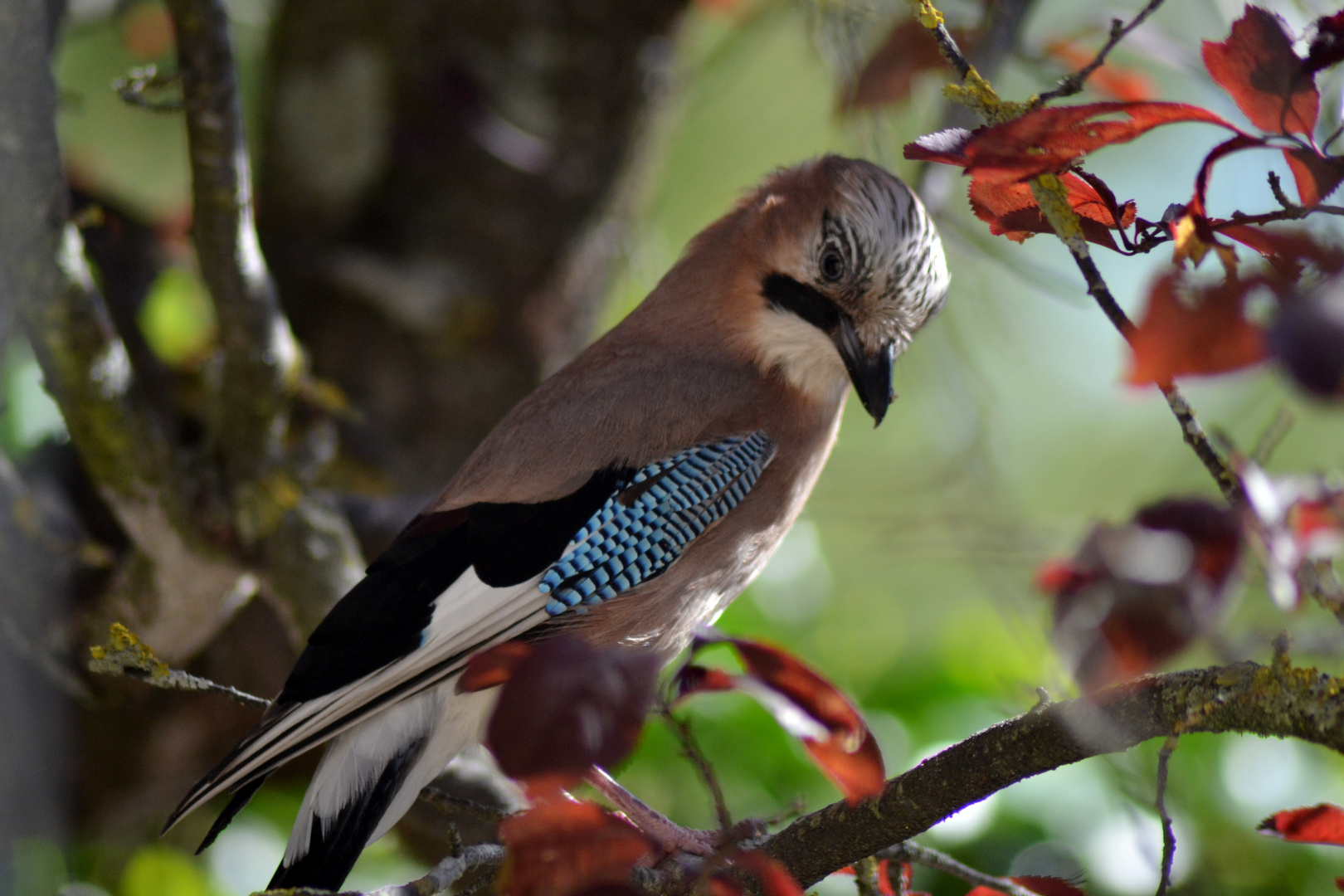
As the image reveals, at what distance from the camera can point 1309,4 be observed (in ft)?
7.45

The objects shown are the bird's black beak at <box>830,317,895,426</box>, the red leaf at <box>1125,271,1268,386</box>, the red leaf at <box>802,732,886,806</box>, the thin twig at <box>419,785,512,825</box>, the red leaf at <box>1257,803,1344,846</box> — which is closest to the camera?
the red leaf at <box>1125,271,1268,386</box>

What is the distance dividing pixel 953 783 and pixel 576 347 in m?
2.46

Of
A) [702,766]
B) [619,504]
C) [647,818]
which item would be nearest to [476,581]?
[619,504]

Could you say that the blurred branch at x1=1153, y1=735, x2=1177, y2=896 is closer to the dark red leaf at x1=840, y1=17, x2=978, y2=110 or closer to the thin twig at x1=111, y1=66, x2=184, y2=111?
the thin twig at x1=111, y1=66, x2=184, y2=111

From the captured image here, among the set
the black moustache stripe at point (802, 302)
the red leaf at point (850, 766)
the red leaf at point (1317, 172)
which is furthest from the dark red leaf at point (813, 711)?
the black moustache stripe at point (802, 302)

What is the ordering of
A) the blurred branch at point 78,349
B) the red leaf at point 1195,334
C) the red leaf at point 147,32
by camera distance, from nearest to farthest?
1. the red leaf at point 1195,334
2. the blurred branch at point 78,349
3. the red leaf at point 147,32

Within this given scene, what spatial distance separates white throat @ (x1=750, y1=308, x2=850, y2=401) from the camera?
2.16m

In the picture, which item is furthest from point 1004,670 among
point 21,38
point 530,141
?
point 21,38

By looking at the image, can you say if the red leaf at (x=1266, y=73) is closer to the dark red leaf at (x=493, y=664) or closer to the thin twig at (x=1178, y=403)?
the thin twig at (x=1178, y=403)

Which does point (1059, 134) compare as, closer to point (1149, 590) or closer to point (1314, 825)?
point (1149, 590)

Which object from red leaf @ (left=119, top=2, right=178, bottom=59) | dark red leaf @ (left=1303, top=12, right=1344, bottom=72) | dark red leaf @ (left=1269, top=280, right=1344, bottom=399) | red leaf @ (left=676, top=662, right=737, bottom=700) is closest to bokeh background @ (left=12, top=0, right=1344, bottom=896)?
red leaf @ (left=119, top=2, right=178, bottom=59)

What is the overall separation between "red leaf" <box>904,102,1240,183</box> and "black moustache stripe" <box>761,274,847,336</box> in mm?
1066

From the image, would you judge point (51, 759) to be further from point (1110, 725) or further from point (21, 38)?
point (1110, 725)

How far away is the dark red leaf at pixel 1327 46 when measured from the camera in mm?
955
